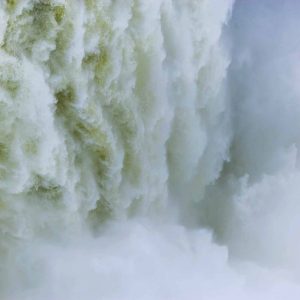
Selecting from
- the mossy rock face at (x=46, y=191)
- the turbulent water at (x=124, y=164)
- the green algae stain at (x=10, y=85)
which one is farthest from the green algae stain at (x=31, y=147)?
the green algae stain at (x=10, y=85)

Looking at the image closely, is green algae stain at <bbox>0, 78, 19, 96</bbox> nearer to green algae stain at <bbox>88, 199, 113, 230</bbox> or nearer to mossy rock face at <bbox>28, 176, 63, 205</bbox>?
mossy rock face at <bbox>28, 176, 63, 205</bbox>

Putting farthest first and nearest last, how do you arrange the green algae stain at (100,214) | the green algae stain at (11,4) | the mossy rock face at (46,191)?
the green algae stain at (100,214) < the mossy rock face at (46,191) < the green algae stain at (11,4)

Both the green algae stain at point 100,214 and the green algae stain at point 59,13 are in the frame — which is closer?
the green algae stain at point 59,13

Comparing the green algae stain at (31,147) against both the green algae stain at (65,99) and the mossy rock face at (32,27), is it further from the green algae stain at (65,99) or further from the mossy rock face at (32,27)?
the mossy rock face at (32,27)

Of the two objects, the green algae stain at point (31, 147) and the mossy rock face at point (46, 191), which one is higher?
the green algae stain at point (31, 147)

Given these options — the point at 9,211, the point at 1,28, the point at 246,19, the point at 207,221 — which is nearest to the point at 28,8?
the point at 1,28

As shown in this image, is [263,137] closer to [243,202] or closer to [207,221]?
[243,202]

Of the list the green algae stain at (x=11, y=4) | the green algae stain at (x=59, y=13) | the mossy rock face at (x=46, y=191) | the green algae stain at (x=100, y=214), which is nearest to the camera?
the green algae stain at (x=11, y=4)

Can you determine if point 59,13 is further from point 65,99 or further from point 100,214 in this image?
point 100,214

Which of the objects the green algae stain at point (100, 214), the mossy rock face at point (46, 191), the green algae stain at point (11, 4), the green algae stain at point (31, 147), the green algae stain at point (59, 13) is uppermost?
the green algae stain at point (59, 13)
